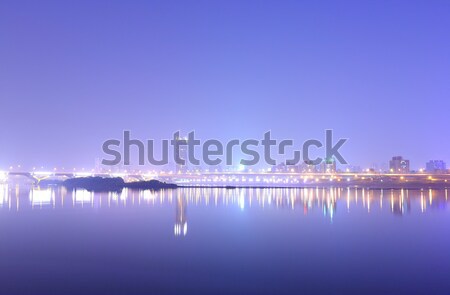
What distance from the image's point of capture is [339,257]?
11.1m

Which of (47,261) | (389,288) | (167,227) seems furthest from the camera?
(167,227)

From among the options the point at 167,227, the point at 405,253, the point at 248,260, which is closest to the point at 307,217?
the point at 167,227

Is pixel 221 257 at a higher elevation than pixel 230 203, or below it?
higher

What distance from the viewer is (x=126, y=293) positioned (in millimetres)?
7527

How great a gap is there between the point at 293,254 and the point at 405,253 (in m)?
3.09

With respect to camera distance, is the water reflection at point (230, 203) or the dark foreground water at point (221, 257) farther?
the water reflection at point (230, 203)

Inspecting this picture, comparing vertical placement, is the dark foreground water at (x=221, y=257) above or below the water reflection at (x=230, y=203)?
above

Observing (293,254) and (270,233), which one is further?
(270,233)

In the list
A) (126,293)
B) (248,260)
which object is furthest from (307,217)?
(126,293)

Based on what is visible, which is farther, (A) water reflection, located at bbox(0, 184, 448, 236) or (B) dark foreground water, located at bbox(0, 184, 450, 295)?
(A) water reflection, located at bbox(0, 184, 448, 236)

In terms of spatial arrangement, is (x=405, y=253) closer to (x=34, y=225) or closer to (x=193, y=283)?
(x=193, y=283)

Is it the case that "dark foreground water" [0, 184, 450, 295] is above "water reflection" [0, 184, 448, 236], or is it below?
above

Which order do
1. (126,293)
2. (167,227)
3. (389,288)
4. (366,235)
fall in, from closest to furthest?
(126,293), (389,288), (366,235), (167,227)

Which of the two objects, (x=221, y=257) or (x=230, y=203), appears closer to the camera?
(x=221, y=257)
